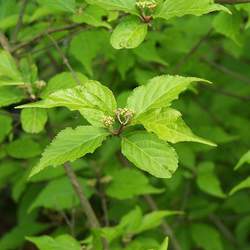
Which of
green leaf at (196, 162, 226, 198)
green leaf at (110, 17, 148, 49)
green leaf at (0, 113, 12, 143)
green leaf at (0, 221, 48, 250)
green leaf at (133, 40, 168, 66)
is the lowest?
green leaf at (0, 221, 48, 250)

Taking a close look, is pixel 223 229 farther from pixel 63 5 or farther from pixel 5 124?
pixel 63 5

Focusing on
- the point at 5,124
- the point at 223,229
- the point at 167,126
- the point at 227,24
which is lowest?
the point at 223,229

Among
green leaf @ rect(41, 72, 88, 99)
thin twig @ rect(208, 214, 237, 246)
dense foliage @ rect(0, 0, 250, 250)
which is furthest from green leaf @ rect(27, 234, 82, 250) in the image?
thin twig @ rect(208, 214, 237, 246)

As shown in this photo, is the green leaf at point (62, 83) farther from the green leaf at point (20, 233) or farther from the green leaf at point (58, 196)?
the green leaf at point (20, 233)

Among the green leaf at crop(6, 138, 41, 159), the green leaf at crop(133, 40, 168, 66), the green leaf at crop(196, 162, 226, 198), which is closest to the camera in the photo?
the green leaf at crop(6, 138, 41, 159)

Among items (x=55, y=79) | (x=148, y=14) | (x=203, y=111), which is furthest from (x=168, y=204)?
(x=148, y=14)

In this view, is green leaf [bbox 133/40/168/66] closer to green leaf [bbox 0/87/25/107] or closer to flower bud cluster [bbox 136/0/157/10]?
green leaf [bbox 0/87/25/107]

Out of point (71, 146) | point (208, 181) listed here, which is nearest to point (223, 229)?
point (208, 181)
